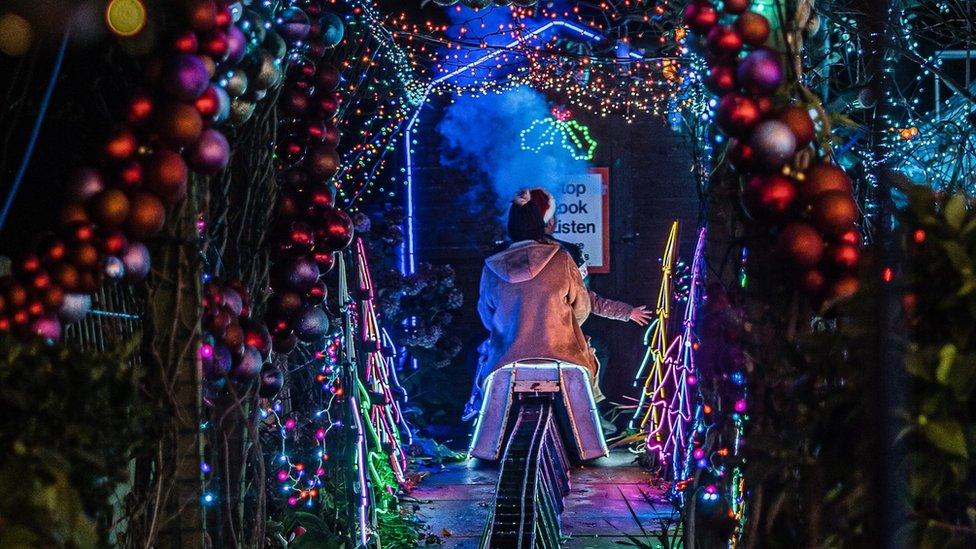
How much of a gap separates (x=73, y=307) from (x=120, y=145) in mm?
565

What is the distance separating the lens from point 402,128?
11500mm

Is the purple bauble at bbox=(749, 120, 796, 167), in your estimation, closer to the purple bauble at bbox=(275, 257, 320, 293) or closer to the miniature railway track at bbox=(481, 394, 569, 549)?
the purple bauble at bbox=(275, 257, 320, 293)

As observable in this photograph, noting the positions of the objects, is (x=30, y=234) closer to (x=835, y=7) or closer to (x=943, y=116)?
(x=835, y=7)

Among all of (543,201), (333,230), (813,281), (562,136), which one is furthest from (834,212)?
(562,136)

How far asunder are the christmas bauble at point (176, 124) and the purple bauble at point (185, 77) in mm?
43

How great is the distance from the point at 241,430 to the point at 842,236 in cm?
252

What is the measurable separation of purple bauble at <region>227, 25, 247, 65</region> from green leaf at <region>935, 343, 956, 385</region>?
2.58 meters

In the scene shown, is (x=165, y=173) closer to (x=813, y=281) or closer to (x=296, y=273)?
(x=296, y=273)

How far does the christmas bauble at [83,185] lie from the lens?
135 inches

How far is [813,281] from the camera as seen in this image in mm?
3279

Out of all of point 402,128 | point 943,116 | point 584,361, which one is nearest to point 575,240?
point 402,128

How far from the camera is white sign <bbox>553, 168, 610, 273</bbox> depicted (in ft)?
37.9

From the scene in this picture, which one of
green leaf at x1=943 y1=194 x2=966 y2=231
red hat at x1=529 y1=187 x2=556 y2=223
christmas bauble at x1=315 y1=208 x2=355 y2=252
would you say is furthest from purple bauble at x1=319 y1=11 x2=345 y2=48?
red hat at x1=529 y1=187 x2=556 y2=223

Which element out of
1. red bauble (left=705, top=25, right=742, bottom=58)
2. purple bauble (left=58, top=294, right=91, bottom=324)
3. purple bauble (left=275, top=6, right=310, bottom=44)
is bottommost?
purple bauble (left=58, top=294, right=91, bottom=324)
